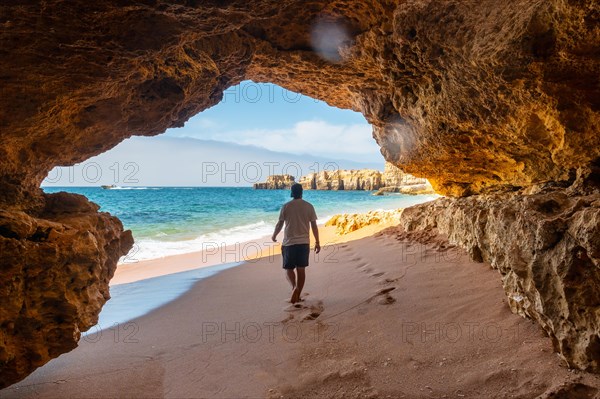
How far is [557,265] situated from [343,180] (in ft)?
247

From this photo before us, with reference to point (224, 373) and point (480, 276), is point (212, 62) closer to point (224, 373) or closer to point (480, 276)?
point (224, 373)

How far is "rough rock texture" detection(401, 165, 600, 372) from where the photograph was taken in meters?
2.06

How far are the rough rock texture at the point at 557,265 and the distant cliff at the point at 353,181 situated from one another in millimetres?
58192

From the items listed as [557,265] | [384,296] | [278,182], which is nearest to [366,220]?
[384,296]

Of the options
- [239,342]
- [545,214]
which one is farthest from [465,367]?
[239,342]

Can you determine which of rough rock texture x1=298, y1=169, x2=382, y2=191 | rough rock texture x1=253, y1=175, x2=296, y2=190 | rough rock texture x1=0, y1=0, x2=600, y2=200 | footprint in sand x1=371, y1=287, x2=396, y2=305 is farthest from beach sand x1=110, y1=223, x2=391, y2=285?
rough rock texture x1=298, y1=169, x2=382, y2=191

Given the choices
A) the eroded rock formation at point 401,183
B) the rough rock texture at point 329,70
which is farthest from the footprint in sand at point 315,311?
the eroded rock formation at point 401,183

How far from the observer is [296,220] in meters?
5.06

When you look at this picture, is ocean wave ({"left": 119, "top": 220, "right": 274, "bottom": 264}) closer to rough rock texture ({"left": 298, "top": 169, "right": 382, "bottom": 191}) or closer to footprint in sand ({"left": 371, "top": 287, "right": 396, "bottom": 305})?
footprint in sand ({"left": 371, "top": 287, "right": 396, "bottom": 305})

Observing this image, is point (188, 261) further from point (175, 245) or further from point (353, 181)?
point (353, 181)

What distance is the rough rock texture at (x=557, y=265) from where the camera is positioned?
206 centimetres

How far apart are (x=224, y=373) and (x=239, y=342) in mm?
631

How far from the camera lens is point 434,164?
6.24 m

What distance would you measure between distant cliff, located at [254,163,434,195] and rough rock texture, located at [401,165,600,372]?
5819cm
